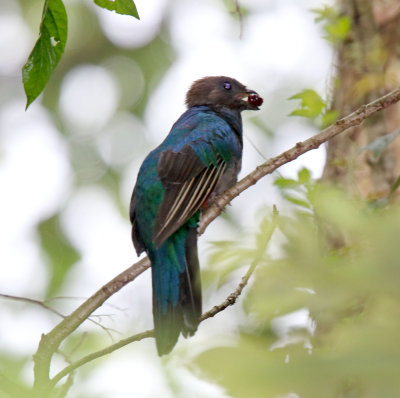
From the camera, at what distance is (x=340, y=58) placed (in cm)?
430

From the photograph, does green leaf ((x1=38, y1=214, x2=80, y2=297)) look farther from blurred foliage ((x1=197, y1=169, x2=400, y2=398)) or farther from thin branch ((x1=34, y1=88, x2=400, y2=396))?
blurred foliage ((x1=197, y1=169, x2=400, y2=398))

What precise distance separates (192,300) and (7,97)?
5957 mm

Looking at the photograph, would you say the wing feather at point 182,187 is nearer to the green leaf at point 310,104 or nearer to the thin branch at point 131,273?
the thin branch at point 131,273

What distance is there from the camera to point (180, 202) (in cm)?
353

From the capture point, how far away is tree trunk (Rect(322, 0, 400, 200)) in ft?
12.5

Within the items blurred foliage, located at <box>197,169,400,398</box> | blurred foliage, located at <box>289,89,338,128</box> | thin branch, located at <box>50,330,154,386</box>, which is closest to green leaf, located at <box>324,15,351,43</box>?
blurred foliage, located at <box>289,89,338,128</box>

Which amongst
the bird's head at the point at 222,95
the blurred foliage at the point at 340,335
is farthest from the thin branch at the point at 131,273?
the bird's head at the point at 222,95

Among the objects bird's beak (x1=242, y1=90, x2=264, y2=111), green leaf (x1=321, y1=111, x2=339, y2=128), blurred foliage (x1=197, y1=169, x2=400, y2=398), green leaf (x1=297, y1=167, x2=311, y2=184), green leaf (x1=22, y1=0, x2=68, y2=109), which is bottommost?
blurred foliage (x1=197, y1=169, x2=400, y2=398)

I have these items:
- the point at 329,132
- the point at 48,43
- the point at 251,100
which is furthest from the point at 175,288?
the point at 251,100

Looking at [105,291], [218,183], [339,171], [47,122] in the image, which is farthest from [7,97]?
[105,291]

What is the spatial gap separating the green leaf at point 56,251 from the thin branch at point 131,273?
11.2 ft

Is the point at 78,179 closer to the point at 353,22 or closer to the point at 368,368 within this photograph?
the point at 353,22

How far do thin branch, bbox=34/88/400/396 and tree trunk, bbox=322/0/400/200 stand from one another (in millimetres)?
915

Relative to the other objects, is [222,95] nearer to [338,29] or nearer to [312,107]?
[338,29]
